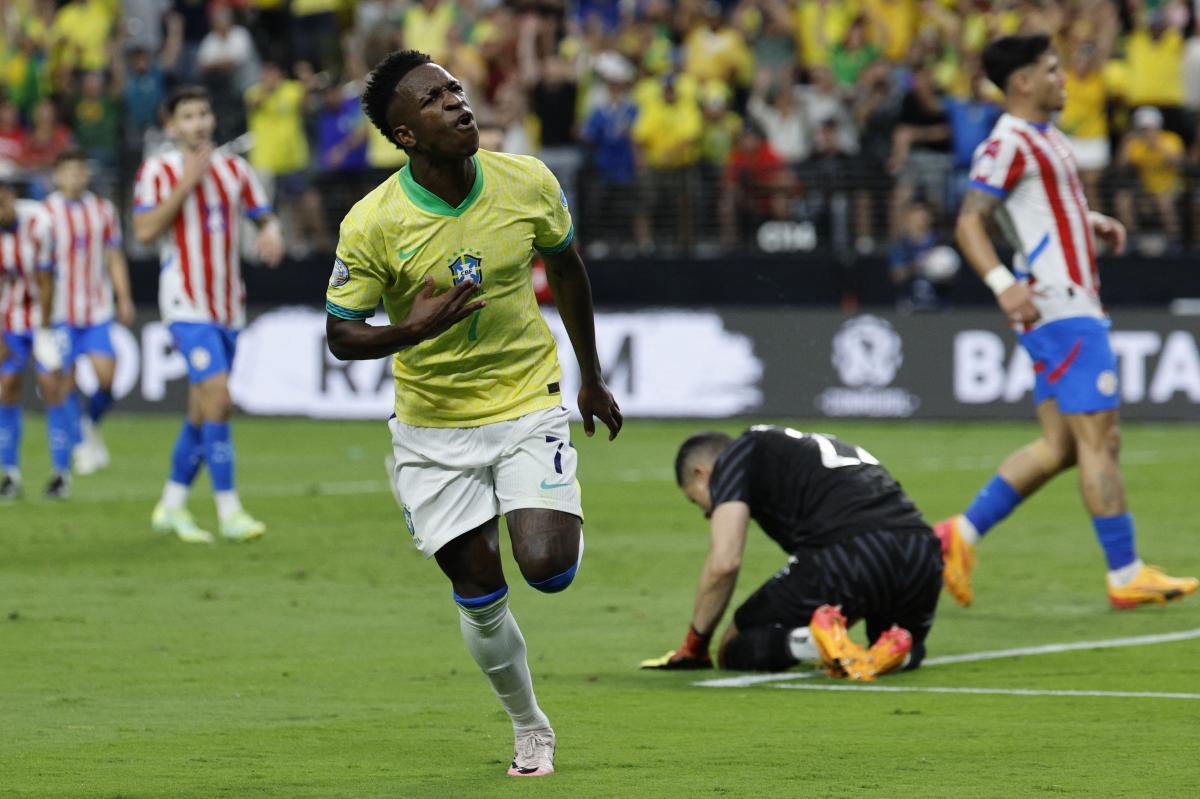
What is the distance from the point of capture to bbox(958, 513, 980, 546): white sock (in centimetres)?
1023

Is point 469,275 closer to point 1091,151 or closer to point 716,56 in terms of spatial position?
point 1091,151

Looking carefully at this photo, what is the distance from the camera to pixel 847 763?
6.60m

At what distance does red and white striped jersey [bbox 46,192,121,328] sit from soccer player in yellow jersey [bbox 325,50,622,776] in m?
10.9

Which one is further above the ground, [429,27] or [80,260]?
[429,27]

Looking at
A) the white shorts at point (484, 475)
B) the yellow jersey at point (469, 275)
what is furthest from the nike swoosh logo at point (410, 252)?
the white shorts at point (484, 475)

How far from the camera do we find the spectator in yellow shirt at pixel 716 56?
2389 centimetres

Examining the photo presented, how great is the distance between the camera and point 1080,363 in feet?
33.5

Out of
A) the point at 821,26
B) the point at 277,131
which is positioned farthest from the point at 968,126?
the point at 277,131

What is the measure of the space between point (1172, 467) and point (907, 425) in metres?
4.25

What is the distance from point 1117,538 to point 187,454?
5.58 m

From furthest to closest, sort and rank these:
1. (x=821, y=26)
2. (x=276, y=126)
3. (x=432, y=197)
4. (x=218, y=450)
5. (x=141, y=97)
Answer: (x=141, y=97) → (x=276, y=126) → (x=821, y=26) → (x=218, y=450) → (x=432, y=197)

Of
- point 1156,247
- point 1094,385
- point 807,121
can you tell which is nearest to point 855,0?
point 807,121

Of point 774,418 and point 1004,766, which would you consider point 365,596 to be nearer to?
point 1004,766

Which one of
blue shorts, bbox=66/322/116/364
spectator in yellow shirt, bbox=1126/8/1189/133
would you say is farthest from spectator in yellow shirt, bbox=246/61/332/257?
spectator in yellow shirt, bbox=1126/8/1189/133
